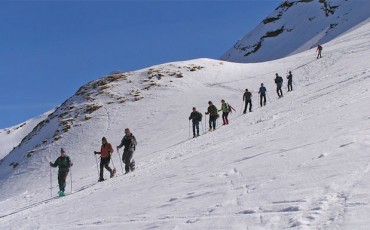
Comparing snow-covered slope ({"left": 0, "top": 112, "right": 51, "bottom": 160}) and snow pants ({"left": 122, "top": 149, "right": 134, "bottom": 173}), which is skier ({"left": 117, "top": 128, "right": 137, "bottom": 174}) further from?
snow-covered slope ({"left": 0, "top": 112, "right": 51, "bottom": 160})

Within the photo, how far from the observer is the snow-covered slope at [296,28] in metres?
109

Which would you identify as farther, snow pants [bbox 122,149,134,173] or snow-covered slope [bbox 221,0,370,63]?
snow-covered slope [bbox 221,0,370,63]

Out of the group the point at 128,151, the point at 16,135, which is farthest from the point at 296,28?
the point at 128,151

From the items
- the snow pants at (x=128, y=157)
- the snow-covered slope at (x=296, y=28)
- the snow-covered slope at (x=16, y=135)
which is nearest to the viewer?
the snow pants at (x=128, y=157)

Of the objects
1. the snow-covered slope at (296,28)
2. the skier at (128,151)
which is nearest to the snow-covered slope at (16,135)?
the snow-covered slope at (296,28)

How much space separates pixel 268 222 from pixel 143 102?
1577 inches

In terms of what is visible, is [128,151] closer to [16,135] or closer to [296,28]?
[16,135]

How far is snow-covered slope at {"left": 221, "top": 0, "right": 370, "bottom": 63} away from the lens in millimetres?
108625

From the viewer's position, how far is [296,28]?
126125 millimetres

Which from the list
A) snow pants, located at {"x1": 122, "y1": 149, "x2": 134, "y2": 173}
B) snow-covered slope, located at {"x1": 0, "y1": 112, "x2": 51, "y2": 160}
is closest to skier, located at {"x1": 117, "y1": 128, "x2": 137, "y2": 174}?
snow pants, located at {"x1": 122, "y1": 149, "x2": 134, "y2": 173}

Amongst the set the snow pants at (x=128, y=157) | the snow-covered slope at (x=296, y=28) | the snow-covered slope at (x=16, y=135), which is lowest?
the snow pants at (x=128, y=157)

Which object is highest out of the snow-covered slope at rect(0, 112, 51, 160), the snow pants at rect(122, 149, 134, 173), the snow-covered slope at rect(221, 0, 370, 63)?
the snow-covered slope at rect(221, 0, 370, 63)

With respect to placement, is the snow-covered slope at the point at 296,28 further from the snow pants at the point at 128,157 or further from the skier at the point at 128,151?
the snow pants at the point at 128,157

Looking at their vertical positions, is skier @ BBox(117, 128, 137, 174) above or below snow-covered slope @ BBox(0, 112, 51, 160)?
below
